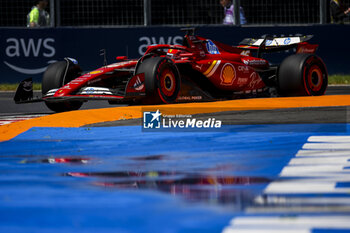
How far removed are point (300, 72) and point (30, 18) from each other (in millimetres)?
7498

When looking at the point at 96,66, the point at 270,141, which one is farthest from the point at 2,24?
the point at 270,141

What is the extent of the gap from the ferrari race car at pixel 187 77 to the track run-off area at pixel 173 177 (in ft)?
4.68

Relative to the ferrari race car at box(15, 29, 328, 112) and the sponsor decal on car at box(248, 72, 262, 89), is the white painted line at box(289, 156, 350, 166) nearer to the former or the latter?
the ferrari race car at box(15, 29, 328, 112)

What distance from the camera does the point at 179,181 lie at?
15.1ft

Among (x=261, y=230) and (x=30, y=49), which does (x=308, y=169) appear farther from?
(x=30, y=49)

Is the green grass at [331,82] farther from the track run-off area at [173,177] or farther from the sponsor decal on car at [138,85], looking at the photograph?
the track run-off area at [173,177]

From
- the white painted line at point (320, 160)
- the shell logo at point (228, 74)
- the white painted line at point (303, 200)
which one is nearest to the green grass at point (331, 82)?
the shell logo at point (228, 74)

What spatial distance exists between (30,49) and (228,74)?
7.01 m

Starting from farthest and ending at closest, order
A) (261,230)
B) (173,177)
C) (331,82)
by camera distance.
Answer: (331,82) → (173,177) → (261,230)

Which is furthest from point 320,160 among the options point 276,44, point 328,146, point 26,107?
point 26,107

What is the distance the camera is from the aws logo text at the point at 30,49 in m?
16.3

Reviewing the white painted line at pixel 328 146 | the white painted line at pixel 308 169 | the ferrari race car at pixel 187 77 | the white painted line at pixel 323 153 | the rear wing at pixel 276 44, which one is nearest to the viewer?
the white painted line at pixel 308 169

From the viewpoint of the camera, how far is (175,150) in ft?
19.9

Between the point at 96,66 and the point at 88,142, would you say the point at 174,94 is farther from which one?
the point at 96,66
